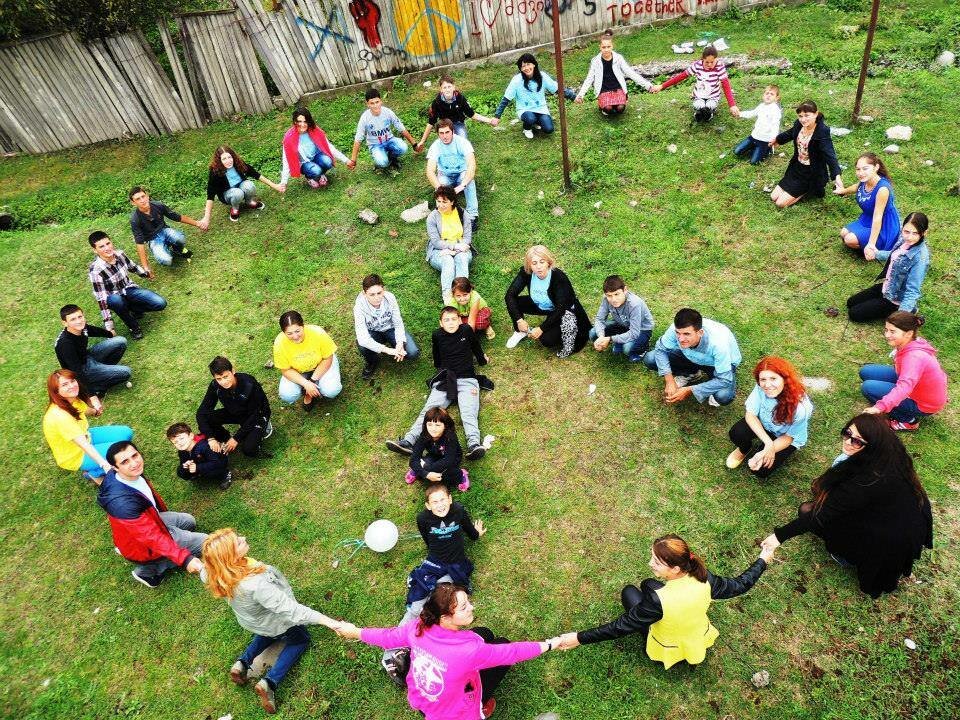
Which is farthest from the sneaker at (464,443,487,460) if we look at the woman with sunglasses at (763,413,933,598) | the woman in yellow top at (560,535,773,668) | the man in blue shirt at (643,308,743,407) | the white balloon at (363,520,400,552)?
the woman with sunglasses at (763,413,933,598)

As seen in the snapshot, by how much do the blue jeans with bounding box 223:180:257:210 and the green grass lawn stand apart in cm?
32

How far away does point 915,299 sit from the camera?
718cm

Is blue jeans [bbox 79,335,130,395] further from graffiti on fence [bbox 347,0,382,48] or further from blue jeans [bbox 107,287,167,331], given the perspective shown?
graffiti on fence [bbox 347,0,382,48]

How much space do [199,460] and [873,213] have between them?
843 cm

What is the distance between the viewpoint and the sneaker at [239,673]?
18.2 feet

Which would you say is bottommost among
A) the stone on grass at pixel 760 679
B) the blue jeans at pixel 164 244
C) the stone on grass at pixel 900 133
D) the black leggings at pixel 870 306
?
the stone on grass at pixel 760 679

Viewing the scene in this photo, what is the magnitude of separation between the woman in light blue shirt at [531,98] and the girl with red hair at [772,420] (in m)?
6.87

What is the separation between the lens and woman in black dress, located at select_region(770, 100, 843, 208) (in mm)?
8781

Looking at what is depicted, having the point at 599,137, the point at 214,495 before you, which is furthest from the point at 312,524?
the point at 599,137

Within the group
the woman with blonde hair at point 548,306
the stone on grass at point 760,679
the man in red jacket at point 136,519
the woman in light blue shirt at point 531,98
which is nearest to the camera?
the stone on grass at point 760,679

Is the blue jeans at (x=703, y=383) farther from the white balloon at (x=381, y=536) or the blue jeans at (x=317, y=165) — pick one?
the blue jeans at (x=317, y=165)

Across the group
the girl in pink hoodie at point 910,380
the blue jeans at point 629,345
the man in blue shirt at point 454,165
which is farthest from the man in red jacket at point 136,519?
the girl in pink hoodie at point 910,380

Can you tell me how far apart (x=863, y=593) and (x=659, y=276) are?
14.8 ft

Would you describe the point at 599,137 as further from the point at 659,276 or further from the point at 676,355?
the point at 676,355
